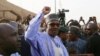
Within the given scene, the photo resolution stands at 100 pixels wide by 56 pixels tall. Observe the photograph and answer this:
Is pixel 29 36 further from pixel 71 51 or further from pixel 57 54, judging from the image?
pixel 71 51

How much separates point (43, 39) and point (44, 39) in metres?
0.02

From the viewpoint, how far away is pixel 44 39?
19.0 ft

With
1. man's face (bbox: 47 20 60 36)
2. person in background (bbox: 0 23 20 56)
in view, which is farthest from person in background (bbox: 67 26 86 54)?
person in background (bbox: 0 23 20 56)

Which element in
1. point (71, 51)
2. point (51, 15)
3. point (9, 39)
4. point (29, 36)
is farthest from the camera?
point (71, 51)

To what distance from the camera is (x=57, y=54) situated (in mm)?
5891

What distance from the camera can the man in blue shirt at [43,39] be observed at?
5564 millimetres

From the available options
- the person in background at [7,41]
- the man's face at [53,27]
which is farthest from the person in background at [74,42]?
the person in background at [7,41]

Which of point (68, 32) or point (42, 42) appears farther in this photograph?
point (68, 32)

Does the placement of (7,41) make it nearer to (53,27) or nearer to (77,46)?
(53,27)

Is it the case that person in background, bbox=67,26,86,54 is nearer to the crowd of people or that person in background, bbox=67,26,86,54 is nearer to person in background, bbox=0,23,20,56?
the crowd of people

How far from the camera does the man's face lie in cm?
603

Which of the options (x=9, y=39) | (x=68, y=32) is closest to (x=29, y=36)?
(x=9, y=39)

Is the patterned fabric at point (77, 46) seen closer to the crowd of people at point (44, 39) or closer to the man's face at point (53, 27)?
the crowd of people at point (44, 39)

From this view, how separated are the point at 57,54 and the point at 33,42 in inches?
18.2
